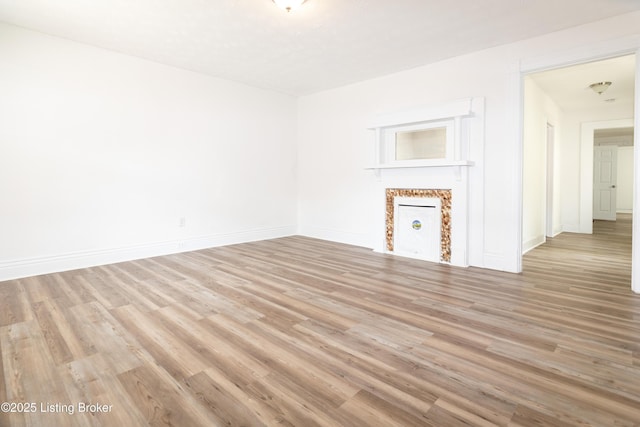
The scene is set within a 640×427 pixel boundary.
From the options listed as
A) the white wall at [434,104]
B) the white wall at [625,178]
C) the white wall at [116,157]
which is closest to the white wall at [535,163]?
the white wall at [434,104]

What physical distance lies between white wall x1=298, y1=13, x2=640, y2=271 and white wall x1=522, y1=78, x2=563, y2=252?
1.18m

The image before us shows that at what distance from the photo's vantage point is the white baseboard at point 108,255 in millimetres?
3587

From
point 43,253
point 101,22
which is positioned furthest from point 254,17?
point 43,253

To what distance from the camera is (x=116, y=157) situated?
13.9 feet

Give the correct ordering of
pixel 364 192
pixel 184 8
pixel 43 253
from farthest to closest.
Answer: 1. pixel 364 192
2. pixel 43 253
3. pixel 184 8

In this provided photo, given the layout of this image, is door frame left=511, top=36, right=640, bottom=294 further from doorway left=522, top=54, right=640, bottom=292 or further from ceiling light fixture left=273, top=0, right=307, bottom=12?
ceiling light fixture left=273, top=0, right=307, bottom=12

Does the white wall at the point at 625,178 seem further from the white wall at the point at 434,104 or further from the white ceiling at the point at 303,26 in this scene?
the white ceiling at the point at 303,26

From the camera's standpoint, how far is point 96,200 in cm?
409

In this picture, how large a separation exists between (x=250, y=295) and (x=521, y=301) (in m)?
2.38

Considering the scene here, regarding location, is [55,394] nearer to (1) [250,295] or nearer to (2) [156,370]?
(2) [156,370]

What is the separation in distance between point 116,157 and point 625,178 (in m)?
14.8

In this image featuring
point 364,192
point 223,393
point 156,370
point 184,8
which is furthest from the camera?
point 364,192

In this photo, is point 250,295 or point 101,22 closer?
point 250,295

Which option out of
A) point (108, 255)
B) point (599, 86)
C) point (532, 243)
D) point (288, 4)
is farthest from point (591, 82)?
point (108, 255)
